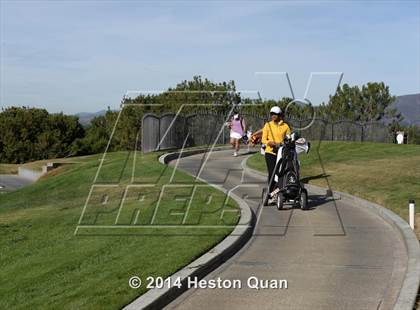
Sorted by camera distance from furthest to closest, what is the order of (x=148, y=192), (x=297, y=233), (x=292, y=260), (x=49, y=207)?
1. (x=49, y=207)
2. (x=148, y=192)
3. (x=297, y=233)
4. (x=292, y=260)

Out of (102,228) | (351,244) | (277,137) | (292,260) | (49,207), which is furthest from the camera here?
(49,207)

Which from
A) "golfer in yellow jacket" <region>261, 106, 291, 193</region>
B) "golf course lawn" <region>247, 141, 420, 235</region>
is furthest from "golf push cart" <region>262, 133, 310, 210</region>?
"golf course lawn" <region>247, 141, 420, 235</region>

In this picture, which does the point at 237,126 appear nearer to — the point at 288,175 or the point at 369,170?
the point at 369,170

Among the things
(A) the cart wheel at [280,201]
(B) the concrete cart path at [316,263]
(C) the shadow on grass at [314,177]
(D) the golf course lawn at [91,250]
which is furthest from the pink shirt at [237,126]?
(A) the cart wheel at [280,201]

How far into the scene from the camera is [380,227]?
1097cm

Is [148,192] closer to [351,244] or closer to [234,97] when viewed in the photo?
[351,244]

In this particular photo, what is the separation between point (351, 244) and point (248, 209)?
9.83ft

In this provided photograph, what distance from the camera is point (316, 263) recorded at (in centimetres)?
843

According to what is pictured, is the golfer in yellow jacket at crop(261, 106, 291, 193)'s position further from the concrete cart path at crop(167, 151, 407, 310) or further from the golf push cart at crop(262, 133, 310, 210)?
the concrete cart path at crop(167, 151, 407, 310)

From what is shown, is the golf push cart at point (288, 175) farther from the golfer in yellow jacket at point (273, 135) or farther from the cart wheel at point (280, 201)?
the golfer in yellow jacket at point (273, 135)

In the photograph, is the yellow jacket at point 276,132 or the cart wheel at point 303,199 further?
the yellow jacket at point 276,132

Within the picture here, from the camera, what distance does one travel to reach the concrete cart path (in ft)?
22.3

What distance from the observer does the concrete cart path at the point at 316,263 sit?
22.3ft

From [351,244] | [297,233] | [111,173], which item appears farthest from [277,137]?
[111,173]
